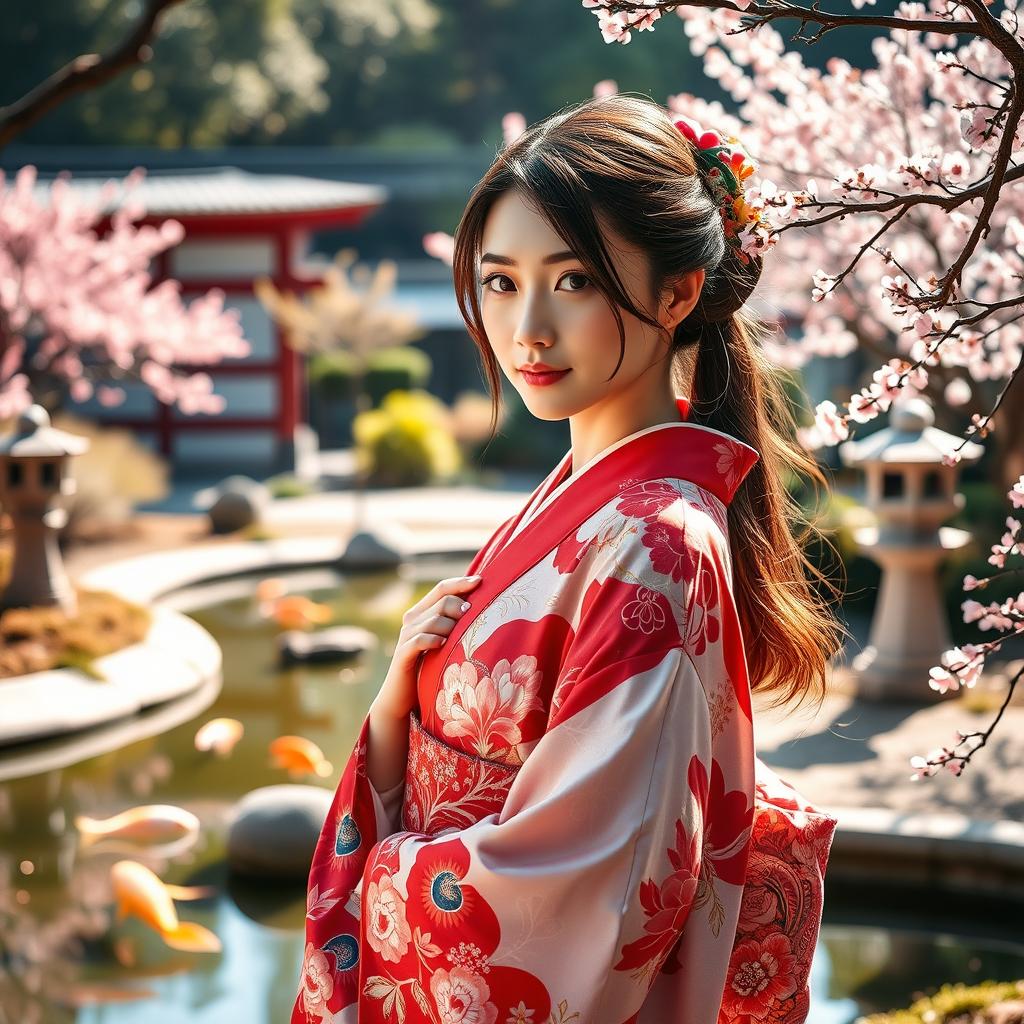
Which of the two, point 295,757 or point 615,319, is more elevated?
point 615,319

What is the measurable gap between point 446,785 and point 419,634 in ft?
0.69

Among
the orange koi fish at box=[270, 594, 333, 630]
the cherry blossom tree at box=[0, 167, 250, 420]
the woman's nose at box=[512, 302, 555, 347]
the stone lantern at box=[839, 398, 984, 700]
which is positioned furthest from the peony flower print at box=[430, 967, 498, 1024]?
the cherry blossom tree at box=[0, 167, 250, 420]

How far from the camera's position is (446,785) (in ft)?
6.01

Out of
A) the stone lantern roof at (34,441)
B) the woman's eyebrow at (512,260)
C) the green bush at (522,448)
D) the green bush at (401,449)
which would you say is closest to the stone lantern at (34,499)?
the stone lantern roof at (34,441)

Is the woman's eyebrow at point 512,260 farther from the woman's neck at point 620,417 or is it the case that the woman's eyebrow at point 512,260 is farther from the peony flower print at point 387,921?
the peony flower print at point 387,921

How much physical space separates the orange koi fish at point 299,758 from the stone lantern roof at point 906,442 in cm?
285

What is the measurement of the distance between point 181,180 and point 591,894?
1599 cm

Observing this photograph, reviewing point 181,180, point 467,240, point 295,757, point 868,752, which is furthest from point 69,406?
point 467,240

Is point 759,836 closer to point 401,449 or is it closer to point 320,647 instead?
point 320,647

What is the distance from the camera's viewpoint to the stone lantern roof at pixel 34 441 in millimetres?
6777

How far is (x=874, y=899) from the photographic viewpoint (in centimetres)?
408

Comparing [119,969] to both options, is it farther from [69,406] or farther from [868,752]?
[69,406]

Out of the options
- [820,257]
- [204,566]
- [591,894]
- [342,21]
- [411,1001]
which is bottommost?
[204,566]

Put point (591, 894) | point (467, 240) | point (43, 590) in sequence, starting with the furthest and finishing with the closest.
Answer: point (43, 590) < point (467, 240) < point (591, 894)
